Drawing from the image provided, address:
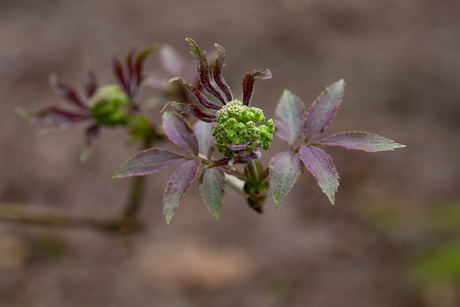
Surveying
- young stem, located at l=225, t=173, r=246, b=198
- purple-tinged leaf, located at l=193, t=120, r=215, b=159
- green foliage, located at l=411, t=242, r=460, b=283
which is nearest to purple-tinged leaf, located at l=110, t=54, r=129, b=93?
purple-tinged leaf, located at l=193, t=120, r=215, b=159

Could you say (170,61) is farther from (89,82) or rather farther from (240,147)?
(240,147)

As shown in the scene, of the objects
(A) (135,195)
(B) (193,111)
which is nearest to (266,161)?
(A) (135,195)

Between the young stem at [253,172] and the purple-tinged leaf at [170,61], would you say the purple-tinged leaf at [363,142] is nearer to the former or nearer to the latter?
the young stem at [253,172]

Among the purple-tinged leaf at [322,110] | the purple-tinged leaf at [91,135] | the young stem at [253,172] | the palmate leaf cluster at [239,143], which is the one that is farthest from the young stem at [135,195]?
the purple-tinged leaf at [322,110]

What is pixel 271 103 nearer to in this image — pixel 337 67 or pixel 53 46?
pixel 337 67

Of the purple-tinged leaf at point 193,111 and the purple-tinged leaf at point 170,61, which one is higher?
the purple-tinged leaf at point 193,111

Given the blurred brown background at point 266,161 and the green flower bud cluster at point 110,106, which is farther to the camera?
the blurred brown background at point 266,161

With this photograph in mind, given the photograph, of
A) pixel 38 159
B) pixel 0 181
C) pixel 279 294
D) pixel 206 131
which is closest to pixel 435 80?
pixel 279 294
